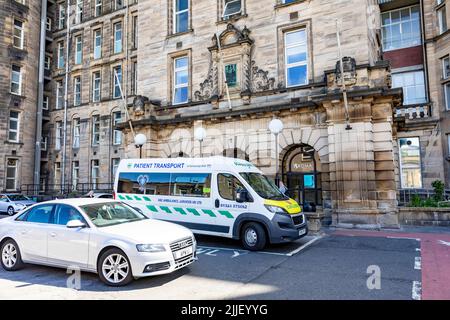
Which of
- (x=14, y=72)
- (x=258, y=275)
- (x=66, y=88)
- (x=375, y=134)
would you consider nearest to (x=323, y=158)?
(x=375, y=134)

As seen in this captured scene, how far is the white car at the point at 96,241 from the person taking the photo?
18.7 feet

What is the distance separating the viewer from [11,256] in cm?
694

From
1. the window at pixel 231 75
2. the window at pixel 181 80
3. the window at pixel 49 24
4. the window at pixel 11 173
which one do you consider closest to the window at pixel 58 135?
the window at pixel 11 173

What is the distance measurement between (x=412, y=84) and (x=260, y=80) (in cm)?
1414

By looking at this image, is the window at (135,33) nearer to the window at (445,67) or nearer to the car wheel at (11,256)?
the window at (445,67)

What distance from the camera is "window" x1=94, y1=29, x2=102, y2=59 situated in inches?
1248

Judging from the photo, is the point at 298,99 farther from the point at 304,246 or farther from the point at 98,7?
the point at 98,7

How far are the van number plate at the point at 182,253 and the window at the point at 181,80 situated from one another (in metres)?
13.9

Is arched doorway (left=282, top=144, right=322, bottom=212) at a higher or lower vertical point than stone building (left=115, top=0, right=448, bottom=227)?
lower

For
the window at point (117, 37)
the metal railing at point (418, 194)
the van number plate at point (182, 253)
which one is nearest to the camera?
the van number plate at point (182, 253)

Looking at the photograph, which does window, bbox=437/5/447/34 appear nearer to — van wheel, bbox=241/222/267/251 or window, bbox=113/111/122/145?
van wheel, bbox=241/222/267/251

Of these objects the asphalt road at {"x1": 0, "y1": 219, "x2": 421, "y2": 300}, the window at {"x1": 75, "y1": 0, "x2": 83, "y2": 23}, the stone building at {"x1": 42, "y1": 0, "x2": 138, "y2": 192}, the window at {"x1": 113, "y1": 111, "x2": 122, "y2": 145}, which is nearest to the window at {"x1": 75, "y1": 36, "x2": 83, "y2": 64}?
the stone building at {"x1": 42, "y1": 0, "x2": 138, "y2": 192}

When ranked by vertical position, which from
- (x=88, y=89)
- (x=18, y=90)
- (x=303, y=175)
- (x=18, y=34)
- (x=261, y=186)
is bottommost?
(x=261, y=186)

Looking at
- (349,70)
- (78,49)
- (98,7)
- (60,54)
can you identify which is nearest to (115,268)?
(349,70)
